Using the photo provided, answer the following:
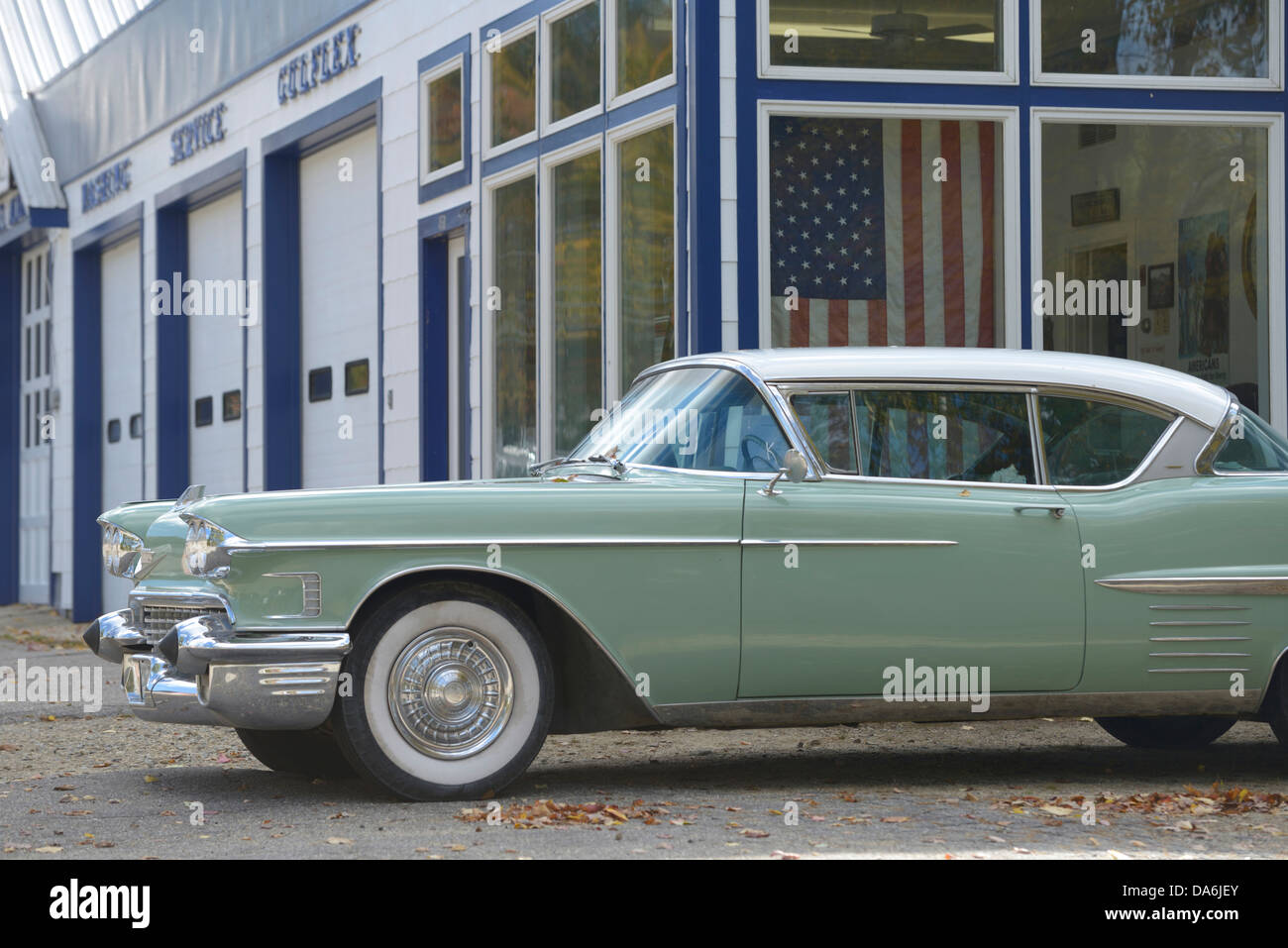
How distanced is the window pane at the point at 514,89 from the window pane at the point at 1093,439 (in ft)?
19.2

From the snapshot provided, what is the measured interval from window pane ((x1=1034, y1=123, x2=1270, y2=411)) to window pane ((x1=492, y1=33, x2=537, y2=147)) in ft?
10.7

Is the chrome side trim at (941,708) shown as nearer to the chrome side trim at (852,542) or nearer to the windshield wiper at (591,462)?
the chrome side trim at (852,542)

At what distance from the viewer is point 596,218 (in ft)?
36.3

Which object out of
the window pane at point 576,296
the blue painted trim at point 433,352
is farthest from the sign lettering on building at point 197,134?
the window pane at point 576,296

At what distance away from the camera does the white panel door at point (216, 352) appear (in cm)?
1688

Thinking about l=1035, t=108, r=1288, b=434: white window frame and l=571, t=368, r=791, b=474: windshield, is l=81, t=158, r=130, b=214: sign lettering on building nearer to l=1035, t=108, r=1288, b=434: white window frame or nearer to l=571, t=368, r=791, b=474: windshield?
l=1035, t=108, r=1288, b=434: white window frame

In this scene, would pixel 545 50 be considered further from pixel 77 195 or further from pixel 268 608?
pixel 77 195

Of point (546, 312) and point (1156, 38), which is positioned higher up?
point (1156, 38)

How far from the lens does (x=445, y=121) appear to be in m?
12.8

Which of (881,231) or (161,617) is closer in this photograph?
(161,617)

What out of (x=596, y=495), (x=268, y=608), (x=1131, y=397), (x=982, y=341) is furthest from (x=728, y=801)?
(x=982, y=341)

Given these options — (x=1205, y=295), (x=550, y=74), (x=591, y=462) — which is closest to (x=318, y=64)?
(x=550, y=74)

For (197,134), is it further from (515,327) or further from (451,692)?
(451,692)

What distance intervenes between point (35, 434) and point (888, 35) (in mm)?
15733
